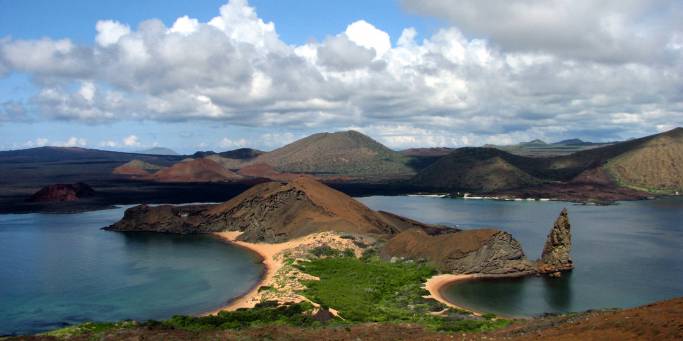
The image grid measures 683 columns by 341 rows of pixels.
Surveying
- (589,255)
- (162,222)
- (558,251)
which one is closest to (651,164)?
(589,255)

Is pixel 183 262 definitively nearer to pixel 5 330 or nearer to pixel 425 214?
pixel 5 330

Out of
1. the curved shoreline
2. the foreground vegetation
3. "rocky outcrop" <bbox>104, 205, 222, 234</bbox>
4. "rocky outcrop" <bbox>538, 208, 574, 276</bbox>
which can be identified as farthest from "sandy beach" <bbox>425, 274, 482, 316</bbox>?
"rocky outcrop" <bbox>104, 205, 222, 234</bbox>

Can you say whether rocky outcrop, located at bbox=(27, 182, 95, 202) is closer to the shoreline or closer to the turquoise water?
the turquoise water

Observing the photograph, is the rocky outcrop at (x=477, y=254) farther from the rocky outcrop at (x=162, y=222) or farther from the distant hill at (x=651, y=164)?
the distant hill at (x=651, y=164)

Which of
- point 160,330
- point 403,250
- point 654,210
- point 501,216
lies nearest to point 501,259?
point 403,250

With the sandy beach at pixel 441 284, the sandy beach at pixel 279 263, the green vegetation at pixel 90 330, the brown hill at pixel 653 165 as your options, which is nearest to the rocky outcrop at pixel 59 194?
the sandy beach at pixel 279 263

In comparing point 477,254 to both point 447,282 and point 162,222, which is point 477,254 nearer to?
point 447,282
